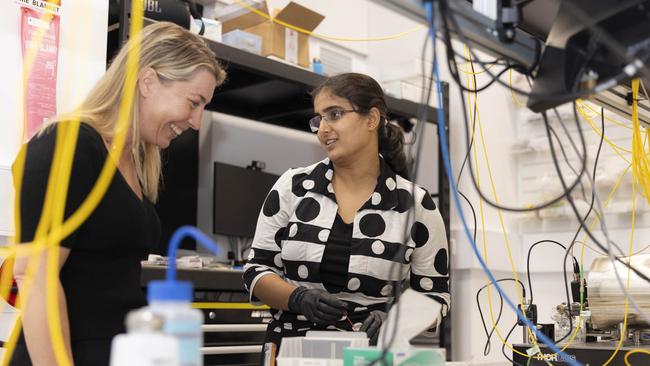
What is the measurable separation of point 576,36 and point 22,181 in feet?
2.72

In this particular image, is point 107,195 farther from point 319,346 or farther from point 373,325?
point 373,325

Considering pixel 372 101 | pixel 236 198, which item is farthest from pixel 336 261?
pixel 236 198

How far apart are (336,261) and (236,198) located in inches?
74.5

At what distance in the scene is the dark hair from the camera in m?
1.88

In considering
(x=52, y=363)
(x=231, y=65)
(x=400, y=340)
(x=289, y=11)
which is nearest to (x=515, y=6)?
(x=400, y=340)

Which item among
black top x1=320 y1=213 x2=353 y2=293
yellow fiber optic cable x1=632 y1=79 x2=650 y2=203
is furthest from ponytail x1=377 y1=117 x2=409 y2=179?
yellow fiber optic cable x1=632 y1=79 x2=650 y2=203

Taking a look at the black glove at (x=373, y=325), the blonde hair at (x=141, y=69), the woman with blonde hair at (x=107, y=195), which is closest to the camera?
the woman with blonde hair at (x=107, y=195)

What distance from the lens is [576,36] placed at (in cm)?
95

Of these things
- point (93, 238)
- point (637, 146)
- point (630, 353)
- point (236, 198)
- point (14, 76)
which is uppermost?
point (14, 76)

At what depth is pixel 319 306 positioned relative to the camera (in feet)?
5.11

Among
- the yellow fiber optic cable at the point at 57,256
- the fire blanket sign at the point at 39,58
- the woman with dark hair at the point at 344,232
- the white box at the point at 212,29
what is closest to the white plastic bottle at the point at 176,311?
the yellow fiber optic cable at the point at 57,256

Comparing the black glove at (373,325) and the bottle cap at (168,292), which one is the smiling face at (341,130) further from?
the bottle cap at (168,292)

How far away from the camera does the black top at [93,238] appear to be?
1070 mm

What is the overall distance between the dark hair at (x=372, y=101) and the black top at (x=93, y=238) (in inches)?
30.8
